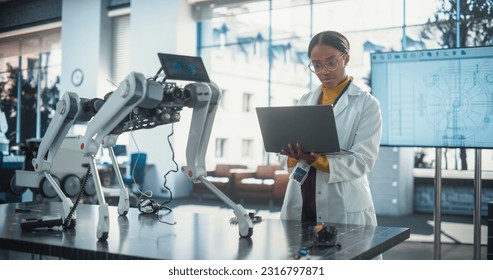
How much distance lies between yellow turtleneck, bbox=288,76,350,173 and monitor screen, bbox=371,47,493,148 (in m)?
0.83

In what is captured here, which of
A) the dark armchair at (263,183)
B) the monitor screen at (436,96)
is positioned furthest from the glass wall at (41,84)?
the monitor screen at (436,96)

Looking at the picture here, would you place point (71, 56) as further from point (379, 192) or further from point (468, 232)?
point (468, 232)

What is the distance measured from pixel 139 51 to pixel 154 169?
2.24 metres

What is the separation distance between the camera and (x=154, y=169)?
9523 millimetres

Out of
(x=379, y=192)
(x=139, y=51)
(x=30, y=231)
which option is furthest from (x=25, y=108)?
(x=30, y=231)

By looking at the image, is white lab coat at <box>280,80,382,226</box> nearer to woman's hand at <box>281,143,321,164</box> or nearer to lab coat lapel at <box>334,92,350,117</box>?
lab coat lapel at <box>334,92,350,117</box>

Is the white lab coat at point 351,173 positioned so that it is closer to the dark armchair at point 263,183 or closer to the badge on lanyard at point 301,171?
the badge on lanyard at point 301,171

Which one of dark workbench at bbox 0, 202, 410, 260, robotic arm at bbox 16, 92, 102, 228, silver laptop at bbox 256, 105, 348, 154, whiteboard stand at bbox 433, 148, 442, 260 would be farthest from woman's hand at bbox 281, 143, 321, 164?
whiteboard stand at bbox 433, 148, 442, 260

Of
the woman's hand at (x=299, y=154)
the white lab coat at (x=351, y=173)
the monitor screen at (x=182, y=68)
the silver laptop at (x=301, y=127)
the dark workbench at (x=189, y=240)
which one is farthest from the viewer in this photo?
the white lab coat at (x=351, y=173)

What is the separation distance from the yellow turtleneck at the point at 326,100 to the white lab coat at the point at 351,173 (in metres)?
0.03

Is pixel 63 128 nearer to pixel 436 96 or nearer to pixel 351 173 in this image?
pixel 351 173

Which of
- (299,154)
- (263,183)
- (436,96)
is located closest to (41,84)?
(263,183)

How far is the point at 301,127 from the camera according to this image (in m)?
1.75

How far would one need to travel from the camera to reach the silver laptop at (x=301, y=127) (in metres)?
1.68
